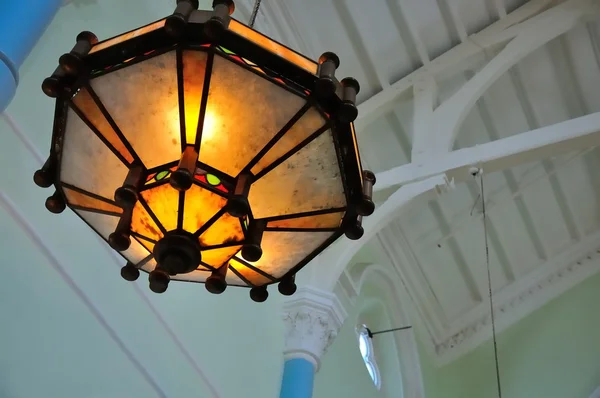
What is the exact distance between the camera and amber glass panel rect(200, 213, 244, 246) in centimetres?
187

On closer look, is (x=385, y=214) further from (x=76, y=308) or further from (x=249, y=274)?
(x=249, y=274)

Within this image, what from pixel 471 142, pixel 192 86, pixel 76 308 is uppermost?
pixel 471 142

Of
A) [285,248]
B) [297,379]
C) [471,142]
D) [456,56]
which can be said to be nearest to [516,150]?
[456,56]

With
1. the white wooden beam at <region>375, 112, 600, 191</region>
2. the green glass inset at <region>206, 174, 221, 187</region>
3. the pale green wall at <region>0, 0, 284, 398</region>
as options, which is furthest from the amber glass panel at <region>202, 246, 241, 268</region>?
the white wooden beam at <region>375, 112, 600, 191</region>

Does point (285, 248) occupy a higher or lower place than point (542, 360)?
lower

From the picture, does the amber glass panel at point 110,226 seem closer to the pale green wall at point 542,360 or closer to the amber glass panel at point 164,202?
the amber glass panel at point 164,202

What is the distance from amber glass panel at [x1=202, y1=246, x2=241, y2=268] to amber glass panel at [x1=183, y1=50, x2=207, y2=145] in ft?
1.13

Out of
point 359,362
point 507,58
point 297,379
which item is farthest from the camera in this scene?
point 359,362

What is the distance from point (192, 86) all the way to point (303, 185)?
0.42m

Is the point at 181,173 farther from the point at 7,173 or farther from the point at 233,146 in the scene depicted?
the point at 7,173

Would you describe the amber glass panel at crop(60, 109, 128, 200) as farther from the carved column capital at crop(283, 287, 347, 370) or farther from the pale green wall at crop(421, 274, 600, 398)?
the pale green wall at crop(421, 274, 600, 398)

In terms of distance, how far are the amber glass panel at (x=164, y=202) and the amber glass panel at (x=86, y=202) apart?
8.8 inches

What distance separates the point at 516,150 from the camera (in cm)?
552

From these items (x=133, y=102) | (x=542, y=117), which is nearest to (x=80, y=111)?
(x=133, y=102)
